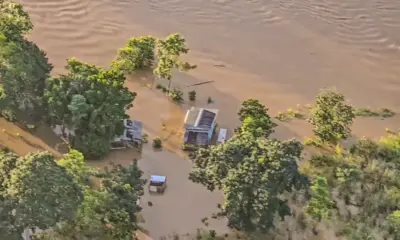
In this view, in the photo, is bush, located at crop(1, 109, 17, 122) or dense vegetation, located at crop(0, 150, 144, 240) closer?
dense vegetation, located at crop(0, 150, 144, 240)

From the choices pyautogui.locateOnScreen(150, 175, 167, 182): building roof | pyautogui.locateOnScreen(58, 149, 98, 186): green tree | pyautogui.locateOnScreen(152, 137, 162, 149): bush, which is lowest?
pyautogui.locateOnScreen(150, 175, 167, 182): building roof

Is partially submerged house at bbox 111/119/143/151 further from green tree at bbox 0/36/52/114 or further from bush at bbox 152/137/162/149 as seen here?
green tree at bbox 0/36/52/114

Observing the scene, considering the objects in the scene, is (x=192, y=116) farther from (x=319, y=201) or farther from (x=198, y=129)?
(x=319, y=201)

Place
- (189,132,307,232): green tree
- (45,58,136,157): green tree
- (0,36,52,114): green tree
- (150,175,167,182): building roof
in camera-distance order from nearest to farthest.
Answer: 1. (189,132,307,232): green tree
2. (45,58,136,157): green tree
3. (150,175,167,182): building roof
4. (0,36,52,114): green tree

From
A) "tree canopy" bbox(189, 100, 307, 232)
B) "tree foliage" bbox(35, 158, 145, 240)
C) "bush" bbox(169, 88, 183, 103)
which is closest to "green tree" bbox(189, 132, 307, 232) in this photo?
"tree canopy" bbox(189, 100, 307, 232)

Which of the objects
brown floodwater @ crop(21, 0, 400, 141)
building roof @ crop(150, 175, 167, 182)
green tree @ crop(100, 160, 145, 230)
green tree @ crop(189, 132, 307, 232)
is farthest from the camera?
brown floodwater @ crop(21, 0, 400, 141)

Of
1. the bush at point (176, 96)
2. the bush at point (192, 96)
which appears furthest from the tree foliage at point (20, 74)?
the bush at point (192, 96)

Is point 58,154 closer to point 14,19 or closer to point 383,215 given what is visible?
point 14,19
